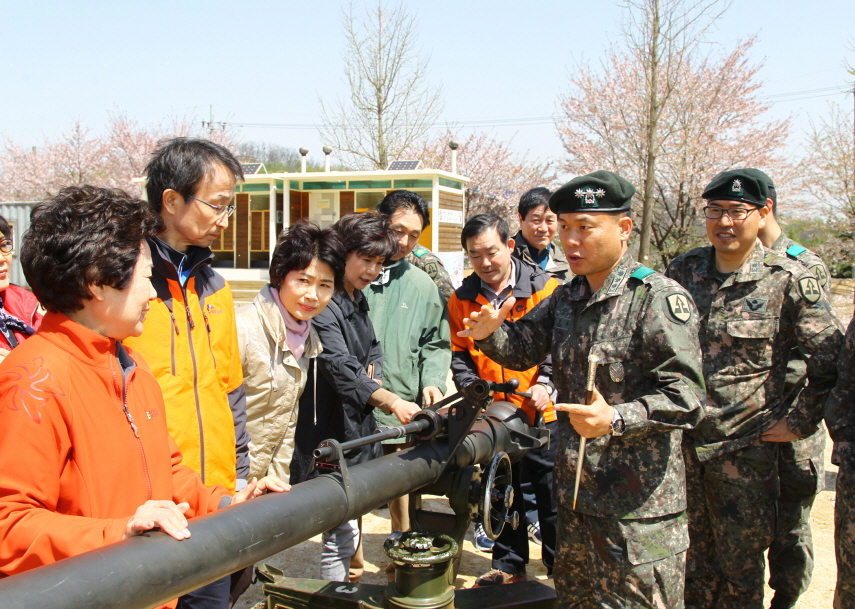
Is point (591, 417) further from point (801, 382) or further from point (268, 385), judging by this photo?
point (801, 382)

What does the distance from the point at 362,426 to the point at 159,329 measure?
136cm

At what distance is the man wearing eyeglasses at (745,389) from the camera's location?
3113 mm

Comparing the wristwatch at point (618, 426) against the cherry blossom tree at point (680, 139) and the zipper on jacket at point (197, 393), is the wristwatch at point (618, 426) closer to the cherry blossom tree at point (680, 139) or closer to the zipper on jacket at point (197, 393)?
the zipper on jacket at point (197, 393)

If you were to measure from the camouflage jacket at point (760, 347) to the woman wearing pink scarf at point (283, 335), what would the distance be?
1844 millimetres

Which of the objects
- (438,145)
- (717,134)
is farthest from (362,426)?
(438,145)

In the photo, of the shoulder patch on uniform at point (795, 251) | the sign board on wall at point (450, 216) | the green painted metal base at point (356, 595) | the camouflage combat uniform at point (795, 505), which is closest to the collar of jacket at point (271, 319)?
the green painted metal base at point (356, 595)


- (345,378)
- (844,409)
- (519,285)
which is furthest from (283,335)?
(844,409)

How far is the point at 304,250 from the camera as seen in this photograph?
3.14 m

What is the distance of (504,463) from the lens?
238 cm

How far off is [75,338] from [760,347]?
287cm

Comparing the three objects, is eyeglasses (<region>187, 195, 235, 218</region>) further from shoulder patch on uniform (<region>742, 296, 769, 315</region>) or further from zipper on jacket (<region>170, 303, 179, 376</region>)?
shoulder patch on uniform (<region>742, 296, 769, 315</region>)

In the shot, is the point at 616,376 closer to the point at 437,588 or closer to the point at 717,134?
the point at 437,588

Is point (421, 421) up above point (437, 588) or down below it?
above

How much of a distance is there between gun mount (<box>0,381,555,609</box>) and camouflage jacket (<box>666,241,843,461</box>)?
3.24 ft
